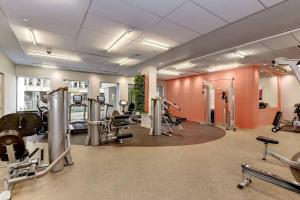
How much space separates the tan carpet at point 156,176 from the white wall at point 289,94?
650 cm

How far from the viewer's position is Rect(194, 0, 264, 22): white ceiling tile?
2.76m

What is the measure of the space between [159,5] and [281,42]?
3.57 metres

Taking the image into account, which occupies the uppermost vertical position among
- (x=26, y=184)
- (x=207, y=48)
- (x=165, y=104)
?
(x=207, y=48)

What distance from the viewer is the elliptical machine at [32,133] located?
2.29 m

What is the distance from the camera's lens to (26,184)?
2.50 metres

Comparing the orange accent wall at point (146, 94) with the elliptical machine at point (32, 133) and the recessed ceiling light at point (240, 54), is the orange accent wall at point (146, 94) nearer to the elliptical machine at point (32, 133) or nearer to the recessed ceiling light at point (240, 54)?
the recessed ceiling light at point (240, 54)

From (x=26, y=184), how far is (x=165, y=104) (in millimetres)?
4731

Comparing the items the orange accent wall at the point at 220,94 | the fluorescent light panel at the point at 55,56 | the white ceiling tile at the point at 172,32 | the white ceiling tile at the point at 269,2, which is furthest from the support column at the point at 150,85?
the white ceiling tile at the point at 269,2

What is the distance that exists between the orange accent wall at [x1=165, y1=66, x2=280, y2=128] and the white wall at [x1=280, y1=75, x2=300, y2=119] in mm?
937

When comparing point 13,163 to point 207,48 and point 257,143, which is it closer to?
point 207,48

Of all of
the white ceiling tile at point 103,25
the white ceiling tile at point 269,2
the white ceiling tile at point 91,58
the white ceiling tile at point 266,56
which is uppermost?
the white ceiling tile at point 103,25

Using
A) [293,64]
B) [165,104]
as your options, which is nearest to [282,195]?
[293,64]

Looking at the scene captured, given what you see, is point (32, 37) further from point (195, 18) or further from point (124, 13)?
point (195, 18)

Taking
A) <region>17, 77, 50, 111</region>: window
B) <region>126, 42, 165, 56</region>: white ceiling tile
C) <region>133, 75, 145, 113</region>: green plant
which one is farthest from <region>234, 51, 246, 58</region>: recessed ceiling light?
<region>17, 77, 50, 111</region>: window
